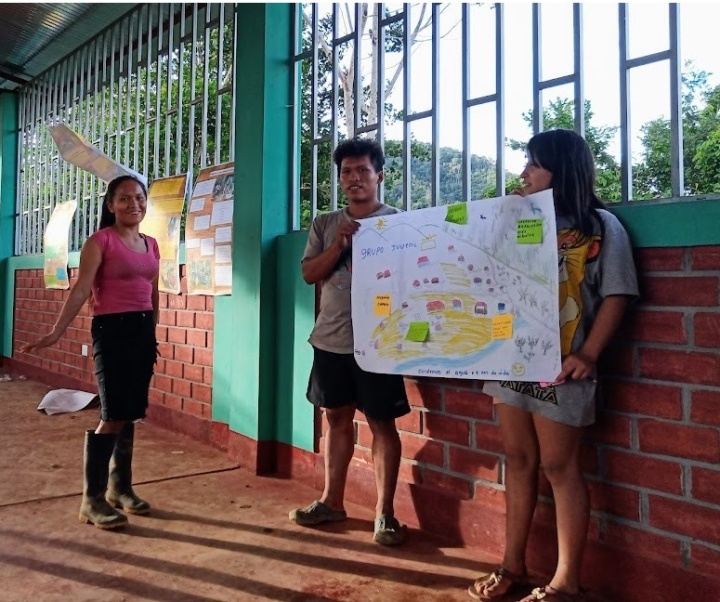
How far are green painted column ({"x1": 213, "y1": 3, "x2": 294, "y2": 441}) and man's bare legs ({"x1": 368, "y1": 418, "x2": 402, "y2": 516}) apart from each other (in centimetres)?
99

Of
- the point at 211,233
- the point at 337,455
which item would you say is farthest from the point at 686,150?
the point at 211,233

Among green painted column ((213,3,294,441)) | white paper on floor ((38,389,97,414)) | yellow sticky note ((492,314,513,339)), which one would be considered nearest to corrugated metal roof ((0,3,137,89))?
green painted column ((213,3,294,441))

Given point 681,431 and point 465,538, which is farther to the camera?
point 465,538

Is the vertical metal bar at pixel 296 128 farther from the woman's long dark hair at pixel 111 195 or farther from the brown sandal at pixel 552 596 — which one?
the brown sandal at pixel 552 596

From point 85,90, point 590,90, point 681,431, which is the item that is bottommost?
point 681,431

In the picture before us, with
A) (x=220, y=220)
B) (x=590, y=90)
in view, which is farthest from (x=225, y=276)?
(x=590, y=90)

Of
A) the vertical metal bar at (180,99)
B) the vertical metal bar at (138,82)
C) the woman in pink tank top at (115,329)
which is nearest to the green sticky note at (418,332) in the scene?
the woman in pink tank top at (115,329)

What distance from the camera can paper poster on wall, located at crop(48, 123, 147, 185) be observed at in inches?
146

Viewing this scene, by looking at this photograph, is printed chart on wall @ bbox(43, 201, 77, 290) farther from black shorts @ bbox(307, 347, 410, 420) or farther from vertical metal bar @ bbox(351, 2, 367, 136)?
black shorts @ bbox(307, 347, 410, 420)

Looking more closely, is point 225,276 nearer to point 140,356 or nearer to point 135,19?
point 140,356

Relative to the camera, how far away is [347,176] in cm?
238

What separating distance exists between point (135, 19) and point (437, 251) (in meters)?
4.28

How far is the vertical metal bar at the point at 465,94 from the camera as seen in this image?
241 centimetres

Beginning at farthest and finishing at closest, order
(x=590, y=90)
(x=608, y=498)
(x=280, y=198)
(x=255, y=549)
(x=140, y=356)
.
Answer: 1. (x=280, y=198)
2. (x=140, y=356)
3. (x=255, y=549)
4. (x=590, y=90)
5. (x=608, y=498)
